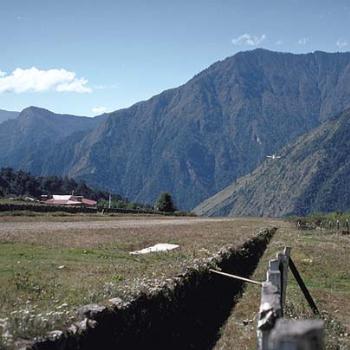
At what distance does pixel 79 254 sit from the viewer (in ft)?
80.3

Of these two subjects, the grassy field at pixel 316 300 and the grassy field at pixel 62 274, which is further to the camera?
the grassy field at pixel 316 300

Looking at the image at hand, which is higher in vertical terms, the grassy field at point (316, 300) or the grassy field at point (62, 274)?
the grassy field at point (62, 274)

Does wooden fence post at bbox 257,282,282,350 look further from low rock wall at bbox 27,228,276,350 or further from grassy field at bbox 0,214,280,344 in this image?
grassy field at bbox 0,214,280,344

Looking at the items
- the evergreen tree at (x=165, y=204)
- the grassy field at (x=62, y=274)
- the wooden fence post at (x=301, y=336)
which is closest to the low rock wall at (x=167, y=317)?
the grassy field at (x=62, y=274)

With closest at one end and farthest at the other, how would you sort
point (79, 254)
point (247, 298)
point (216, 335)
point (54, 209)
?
point (216, 335)
point (247, 298)
point (79, 254)
point (54, 209)

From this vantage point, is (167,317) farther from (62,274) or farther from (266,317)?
(266,317)

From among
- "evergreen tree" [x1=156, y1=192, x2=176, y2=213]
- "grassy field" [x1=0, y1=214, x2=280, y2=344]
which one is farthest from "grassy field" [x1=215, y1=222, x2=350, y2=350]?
"evergreen tree" [x1=156, y1=192, x2=176, y2=213]

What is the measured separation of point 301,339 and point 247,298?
16.8 metres

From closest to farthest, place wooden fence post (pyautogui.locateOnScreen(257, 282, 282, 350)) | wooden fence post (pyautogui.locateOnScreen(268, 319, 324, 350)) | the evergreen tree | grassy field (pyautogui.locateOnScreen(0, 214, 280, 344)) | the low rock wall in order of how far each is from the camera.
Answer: wooden fence post (pyautogui.locateOnScreen(268, 319, 324, 350)) → wooden fence post (pyautogui.locateOnScreen(257, 282, 282, 350)) → grassy field (pyautogui.locateOnScreen(0, 214, 280, 344)) → the low rock wall → the evergreen tree

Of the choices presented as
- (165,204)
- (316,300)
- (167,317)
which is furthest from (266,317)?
(165,204)

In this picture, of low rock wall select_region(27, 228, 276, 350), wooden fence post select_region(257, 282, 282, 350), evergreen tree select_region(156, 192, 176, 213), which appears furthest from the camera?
evergreen tree select_region(156, 192, 176, 213)

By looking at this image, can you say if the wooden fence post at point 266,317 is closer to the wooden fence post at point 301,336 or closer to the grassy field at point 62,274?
the wooden fence post at point 301,336

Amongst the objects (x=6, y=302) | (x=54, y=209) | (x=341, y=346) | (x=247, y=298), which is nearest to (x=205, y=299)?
(x=247, y=298)

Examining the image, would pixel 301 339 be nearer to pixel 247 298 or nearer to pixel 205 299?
pixel 205 299
